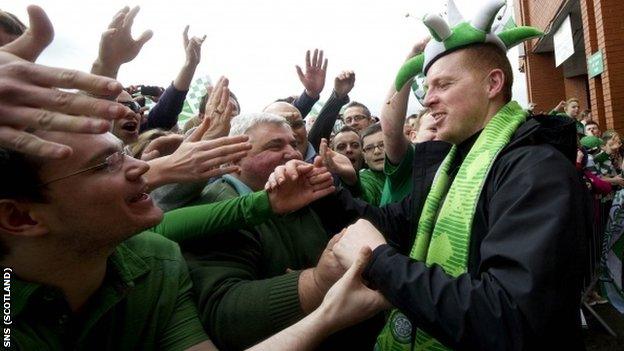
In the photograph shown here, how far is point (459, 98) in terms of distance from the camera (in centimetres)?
191

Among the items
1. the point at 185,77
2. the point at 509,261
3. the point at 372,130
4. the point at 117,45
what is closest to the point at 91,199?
the point at 117,45

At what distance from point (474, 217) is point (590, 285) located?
3495 mm

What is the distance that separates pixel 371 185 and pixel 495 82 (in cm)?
184

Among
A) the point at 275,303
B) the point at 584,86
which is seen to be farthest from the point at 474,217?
the point at 584,86

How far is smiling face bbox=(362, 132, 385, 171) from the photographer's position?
150 inches

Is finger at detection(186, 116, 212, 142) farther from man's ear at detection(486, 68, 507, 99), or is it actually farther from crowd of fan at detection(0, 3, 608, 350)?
man's ear at detection(486, 68, 507, 99)

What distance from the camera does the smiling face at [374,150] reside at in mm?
3822

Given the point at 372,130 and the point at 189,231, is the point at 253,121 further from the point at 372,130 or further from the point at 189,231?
the point at 372,130

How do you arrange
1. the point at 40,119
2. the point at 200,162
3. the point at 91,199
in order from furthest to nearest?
the point at 200,162 → the point at 91,199 → the point at 40,119

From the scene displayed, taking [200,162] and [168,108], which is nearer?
[200,162]

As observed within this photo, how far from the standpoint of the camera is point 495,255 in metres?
1.31

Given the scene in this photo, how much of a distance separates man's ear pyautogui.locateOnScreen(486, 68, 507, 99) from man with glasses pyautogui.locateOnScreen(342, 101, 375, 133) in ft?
11.1

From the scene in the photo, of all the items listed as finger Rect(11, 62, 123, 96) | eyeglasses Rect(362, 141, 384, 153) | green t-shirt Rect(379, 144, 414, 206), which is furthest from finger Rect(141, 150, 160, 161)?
eyeglasses Rect(362, 141, 384, 153)

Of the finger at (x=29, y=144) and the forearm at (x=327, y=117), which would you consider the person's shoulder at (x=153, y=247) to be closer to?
the finger at (x=29, y=144)
